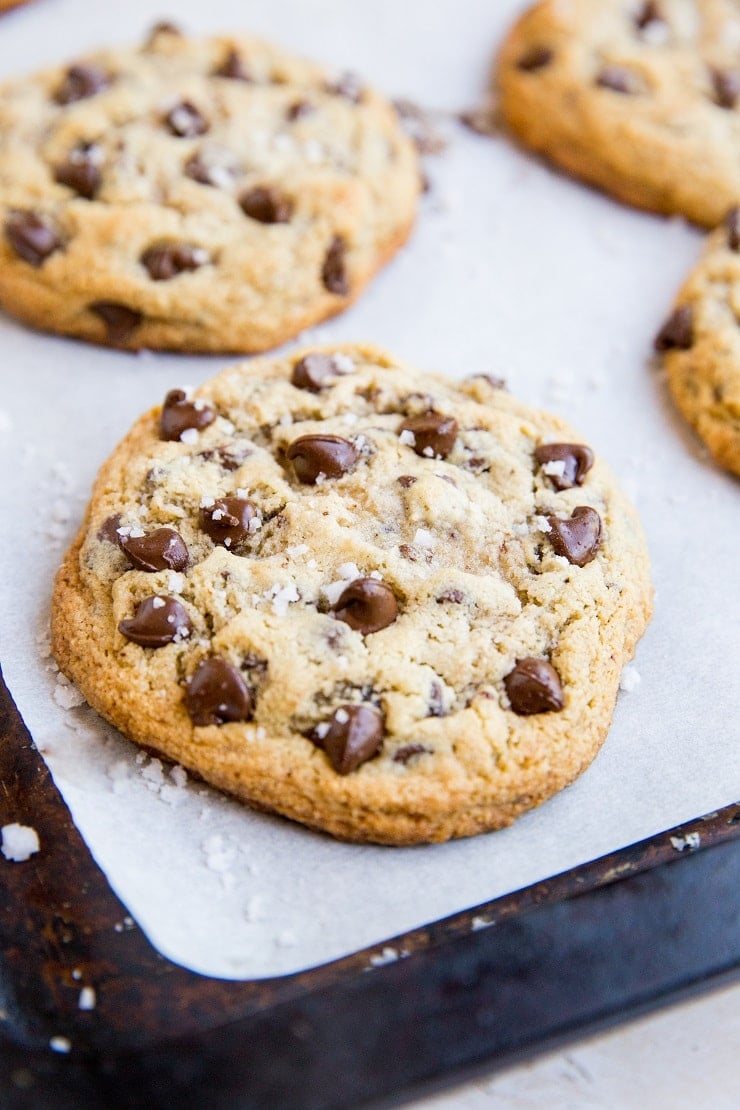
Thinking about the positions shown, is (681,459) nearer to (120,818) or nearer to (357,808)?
(357,808)

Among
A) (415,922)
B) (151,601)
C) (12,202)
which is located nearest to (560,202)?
(12,202)

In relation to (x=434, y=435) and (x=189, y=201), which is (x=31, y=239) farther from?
(x=434, y=435)

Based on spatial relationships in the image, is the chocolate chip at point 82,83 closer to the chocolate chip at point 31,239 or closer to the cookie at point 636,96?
the chocolate chip at point 31,239

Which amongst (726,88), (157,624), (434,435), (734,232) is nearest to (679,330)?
(734,232)

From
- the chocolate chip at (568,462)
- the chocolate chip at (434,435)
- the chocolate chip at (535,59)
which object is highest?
the chocolate chip at (535,59)

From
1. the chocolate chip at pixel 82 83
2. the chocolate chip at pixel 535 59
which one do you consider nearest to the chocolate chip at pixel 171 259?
the chocolate chip at pixel 82 83

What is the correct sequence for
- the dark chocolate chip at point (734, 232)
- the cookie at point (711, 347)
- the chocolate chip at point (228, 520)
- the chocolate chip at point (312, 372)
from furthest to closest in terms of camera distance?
the dark chocolate chip at point (734, 232), the cookie at point (711, 347), the chocolate chip at point (312, 372), the chocolate chip at point (228, 520)
